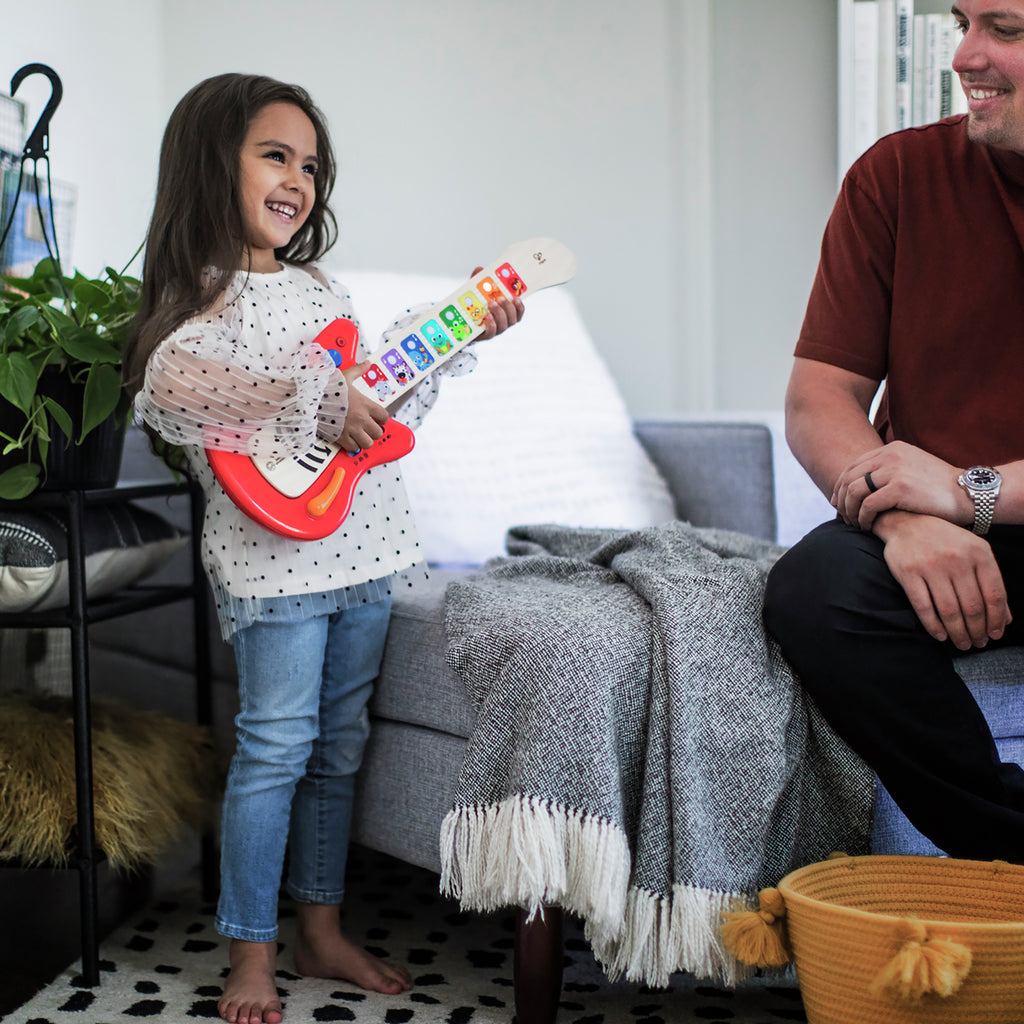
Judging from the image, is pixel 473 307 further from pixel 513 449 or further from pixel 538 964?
pixel 538 964

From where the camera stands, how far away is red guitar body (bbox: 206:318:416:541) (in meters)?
1.02

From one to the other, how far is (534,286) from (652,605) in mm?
392

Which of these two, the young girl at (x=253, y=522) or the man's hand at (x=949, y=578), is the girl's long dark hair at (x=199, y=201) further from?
the man's hand at (x=949, y=578)

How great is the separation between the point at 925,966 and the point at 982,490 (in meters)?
0.40

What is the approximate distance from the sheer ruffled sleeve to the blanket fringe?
0.39m

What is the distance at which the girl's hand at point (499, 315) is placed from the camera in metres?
1.16

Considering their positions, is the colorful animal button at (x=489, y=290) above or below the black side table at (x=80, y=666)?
above

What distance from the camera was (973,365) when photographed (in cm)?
106

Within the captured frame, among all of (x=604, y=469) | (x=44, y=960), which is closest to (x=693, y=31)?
(x=604, y=469)

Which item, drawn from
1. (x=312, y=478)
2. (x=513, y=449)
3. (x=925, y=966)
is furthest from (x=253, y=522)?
(x=925, y=966)

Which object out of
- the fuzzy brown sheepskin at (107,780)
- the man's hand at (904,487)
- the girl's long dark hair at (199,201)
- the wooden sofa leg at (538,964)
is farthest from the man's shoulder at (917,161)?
the fuzzy brown sheepskin at (107,780)

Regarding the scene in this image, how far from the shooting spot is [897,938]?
2.56ft

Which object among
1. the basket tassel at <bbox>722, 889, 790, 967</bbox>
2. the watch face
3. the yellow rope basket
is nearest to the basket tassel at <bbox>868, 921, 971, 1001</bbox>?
the yellow rope basket

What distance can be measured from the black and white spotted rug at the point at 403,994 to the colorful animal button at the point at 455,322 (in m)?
0.66
